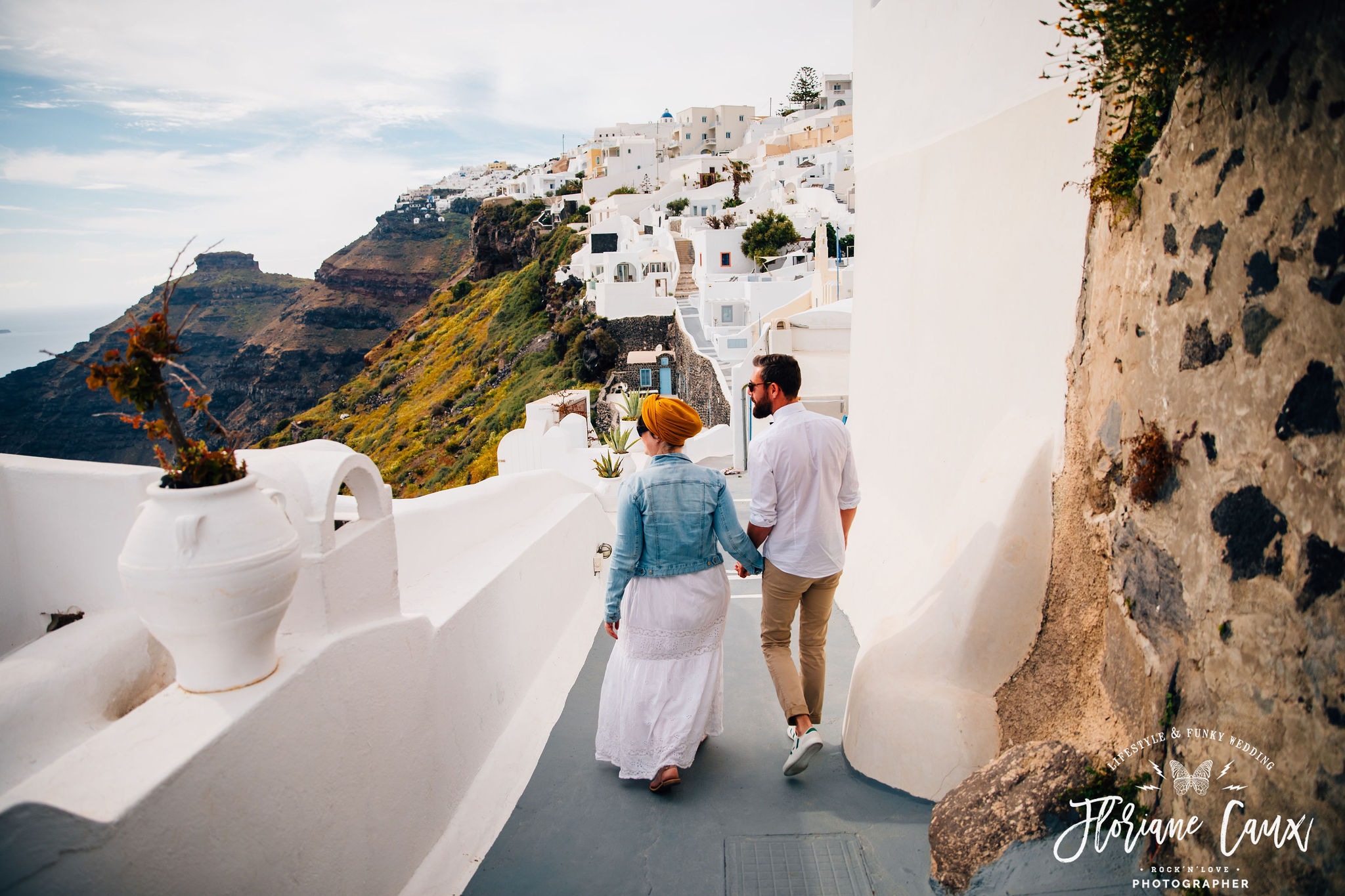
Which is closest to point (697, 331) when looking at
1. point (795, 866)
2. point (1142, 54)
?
point (795, 866)

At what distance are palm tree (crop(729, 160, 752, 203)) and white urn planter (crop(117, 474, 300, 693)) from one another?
47.6 meters

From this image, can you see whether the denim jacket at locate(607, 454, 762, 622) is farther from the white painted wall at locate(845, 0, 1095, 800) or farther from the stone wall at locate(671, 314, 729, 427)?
the stone wall at locate(671, 314, 729, 427)

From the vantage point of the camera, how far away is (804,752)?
2775mm

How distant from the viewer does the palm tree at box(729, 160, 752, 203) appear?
48.2m

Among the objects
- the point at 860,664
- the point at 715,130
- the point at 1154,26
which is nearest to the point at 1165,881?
the point at 860,664

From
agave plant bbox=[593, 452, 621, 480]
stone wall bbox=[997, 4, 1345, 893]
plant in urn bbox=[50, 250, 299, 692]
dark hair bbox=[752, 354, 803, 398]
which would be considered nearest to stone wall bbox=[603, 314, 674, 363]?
agave plant bbox=[593, 452, 621, 480]

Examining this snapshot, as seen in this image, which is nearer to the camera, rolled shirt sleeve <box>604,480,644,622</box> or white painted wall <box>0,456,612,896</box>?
white painted wall <box>0,456,612,896</box>

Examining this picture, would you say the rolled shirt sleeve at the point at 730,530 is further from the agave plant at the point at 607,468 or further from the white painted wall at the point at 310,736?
the agave plant at the point at 607,468

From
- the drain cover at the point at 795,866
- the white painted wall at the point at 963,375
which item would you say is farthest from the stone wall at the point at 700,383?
the drain cover at the point at 795,866

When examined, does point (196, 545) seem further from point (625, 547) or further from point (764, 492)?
point (764, 492)

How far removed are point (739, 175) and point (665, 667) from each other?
49.7m

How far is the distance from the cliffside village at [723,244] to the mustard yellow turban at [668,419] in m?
6.24

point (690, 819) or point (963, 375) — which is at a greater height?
point (963, 375)

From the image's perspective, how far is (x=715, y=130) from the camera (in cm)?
7594
